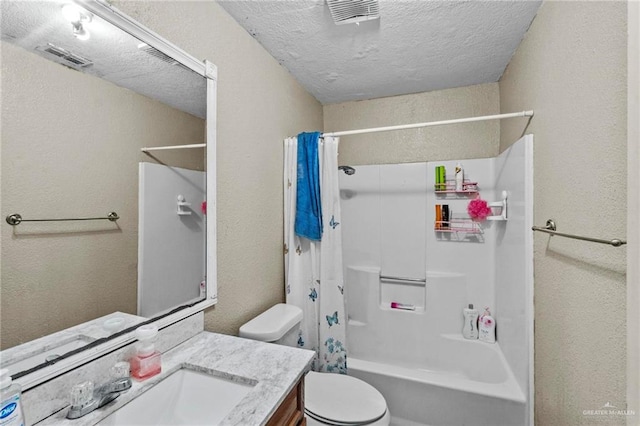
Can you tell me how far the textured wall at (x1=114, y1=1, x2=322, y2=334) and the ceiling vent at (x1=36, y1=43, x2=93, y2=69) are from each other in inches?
10.6

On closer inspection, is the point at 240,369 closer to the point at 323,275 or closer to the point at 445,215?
the point at 323,275

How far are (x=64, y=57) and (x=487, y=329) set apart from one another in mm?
2689

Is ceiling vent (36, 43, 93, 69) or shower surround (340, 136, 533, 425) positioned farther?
shower surround (340, 136, 533, 425)

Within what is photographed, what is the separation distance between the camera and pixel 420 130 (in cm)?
242

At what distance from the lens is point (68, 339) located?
782mm

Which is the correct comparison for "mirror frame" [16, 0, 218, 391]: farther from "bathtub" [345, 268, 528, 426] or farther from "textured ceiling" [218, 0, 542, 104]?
"bathtub" [345, 268, 528, 426]

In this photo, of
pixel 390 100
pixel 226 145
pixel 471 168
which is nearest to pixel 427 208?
pixel 471 168

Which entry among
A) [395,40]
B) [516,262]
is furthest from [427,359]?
[395,40]

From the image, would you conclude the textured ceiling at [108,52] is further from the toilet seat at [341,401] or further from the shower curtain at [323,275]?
the toilet seat at [341,401]

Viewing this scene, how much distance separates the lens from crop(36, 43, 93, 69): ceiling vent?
0.74 meters

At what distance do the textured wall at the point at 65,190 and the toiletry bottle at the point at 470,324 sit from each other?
86.4 inches

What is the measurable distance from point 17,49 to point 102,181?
0.36 m

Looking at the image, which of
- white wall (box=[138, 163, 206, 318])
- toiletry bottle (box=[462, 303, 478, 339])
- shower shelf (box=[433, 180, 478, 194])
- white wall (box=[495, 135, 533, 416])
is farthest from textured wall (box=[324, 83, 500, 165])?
white wall (box=[138, 163, 206, 318])

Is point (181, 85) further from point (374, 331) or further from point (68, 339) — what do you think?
point (374, 331)
